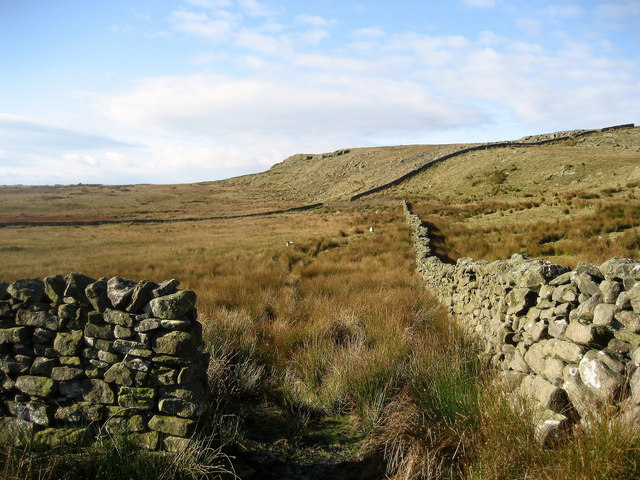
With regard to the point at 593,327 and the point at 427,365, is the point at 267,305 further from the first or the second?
the point at 593,327

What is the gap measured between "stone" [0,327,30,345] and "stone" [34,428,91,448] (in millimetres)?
895

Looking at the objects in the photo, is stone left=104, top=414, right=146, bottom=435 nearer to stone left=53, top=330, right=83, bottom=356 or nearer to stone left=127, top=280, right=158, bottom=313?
stone left=53, top=330, right=83, bottom=356

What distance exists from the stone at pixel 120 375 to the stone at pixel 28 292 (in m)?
1.03

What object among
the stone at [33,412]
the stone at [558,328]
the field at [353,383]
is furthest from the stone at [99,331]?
the stone at [558,328]

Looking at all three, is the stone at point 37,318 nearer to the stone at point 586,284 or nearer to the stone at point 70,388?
the stone at point 70,388

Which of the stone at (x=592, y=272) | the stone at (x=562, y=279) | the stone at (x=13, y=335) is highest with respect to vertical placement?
the stone at (x=592, y=272)

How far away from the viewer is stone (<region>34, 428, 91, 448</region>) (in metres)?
3.61

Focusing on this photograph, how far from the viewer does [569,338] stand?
335cm

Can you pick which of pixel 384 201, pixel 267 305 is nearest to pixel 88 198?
pixel 384 201

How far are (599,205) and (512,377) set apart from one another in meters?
17.2

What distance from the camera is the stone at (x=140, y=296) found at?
3.67 m

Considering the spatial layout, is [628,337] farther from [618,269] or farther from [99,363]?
[99,363]

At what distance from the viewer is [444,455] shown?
10.2 feet

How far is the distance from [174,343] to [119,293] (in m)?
0.72
